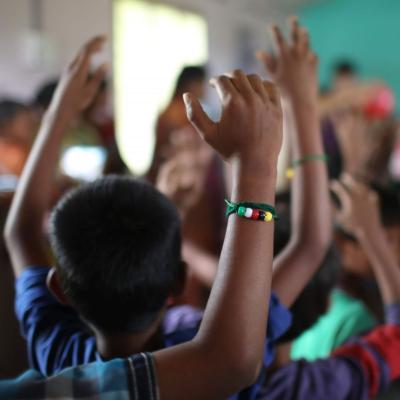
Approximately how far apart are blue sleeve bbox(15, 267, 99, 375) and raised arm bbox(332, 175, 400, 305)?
47 centimetres

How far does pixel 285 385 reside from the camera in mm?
660

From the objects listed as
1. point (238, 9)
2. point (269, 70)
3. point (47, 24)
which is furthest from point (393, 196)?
point (238, 9)

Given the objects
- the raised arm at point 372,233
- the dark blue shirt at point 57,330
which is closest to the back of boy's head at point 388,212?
the raised arm at point 372,233

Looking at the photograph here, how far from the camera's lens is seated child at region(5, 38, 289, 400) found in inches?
16.4

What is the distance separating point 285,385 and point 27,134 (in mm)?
1281

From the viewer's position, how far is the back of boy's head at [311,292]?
0.76 meters

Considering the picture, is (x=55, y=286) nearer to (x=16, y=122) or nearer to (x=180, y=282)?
(x=180, y=282)

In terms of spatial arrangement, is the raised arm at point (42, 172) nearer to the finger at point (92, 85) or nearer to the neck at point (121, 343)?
the finger at point (92, 85)

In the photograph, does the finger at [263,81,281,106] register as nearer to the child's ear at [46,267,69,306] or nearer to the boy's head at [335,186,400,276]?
the child's ear at [46,267,69,306]

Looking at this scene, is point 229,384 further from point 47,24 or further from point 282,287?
point 47,24

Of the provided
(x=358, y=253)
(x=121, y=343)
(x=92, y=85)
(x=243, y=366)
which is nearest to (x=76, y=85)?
(x=92, y=85)

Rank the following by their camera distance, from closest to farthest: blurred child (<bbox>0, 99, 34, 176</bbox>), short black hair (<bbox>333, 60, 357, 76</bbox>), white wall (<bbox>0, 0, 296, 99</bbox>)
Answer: blurred child (<bbox>0, 99, 34, 176</bbox>), white wall (<bbox>0, 0, 296, 99</bbox>), short black hair (<bbox>333, 60, 357, 76</bbox>)

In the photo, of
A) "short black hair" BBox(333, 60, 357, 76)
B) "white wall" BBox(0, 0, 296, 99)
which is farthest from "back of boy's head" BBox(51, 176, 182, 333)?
"short black hair" BBox(333, 60, 357, 76)

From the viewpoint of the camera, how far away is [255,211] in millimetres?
430
